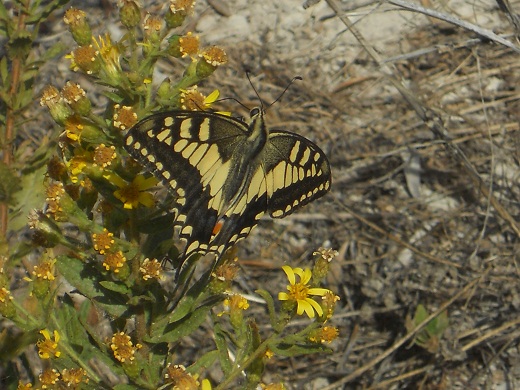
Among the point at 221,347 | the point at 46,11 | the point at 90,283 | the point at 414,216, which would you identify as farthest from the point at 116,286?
the point at 414,216

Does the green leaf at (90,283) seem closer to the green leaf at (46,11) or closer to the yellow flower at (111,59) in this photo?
the yellow flower at (111,59)

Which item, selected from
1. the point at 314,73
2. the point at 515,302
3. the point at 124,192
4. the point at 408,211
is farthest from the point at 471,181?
the point at 124,192

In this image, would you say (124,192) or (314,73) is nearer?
(124,192)

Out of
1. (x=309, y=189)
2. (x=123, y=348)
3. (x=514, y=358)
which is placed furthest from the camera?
(x=514, y=358)

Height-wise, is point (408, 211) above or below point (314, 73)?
below

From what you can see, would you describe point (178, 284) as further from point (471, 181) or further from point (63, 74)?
point (63, 74)

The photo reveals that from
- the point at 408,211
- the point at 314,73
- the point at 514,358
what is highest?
the point at 314,73

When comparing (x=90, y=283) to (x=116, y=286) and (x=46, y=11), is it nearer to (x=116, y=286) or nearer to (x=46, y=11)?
(x=116, y=286)
